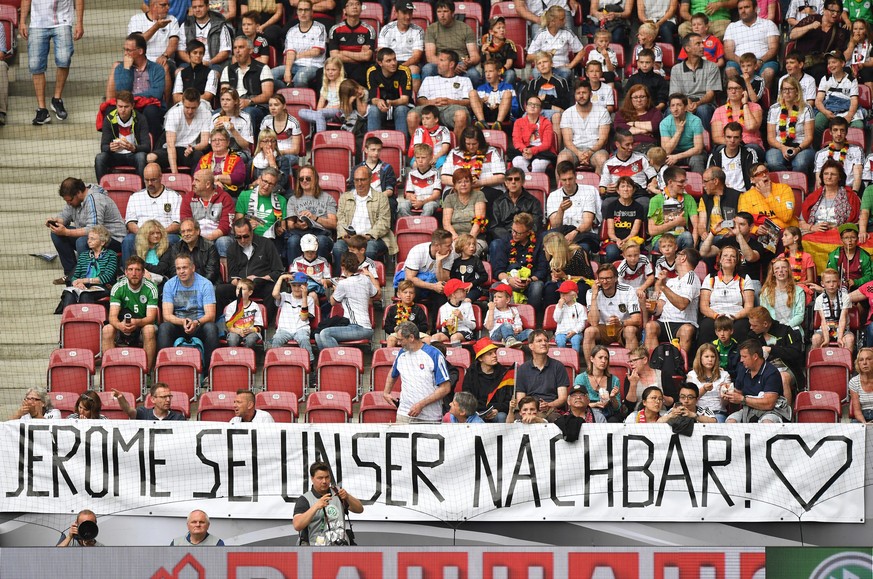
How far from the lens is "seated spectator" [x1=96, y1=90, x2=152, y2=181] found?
1689cm

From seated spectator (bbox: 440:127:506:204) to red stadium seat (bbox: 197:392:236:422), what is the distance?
13.2 feet

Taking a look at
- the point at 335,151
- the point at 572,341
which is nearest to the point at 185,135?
the point at 335,151

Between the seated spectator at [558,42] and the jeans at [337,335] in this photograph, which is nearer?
the jeans at [337,335]

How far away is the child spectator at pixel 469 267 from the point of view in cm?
1515

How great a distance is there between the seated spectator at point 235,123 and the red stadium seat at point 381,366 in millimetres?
3588

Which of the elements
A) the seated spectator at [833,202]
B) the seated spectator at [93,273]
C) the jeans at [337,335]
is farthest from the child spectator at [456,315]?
the seated spectator at [833,202]

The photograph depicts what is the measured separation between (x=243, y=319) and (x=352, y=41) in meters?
4.73

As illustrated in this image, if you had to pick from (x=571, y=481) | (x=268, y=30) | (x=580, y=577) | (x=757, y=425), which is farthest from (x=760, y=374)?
(x=268, y=30)

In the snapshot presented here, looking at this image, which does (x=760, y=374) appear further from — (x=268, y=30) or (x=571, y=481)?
(x=268, y=30)

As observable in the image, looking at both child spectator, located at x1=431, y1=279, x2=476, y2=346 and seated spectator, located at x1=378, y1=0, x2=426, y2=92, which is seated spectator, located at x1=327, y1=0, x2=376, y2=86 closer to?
seated spectator, located at x1=378, y1=0, x2=426, y2=92

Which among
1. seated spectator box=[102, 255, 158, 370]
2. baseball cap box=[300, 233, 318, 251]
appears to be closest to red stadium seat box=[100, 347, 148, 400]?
seated spectator box=[102, 255, 158, 370]

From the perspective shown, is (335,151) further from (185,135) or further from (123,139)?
(123,139)

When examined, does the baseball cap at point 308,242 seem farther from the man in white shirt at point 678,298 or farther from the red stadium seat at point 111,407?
the man in white shirt at point 678,298

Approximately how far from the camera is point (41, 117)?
18.2 m
